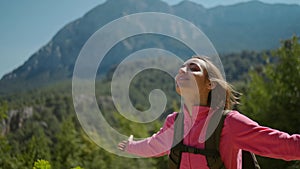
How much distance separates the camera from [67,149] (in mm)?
20406

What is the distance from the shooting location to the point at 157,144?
1.76 meters

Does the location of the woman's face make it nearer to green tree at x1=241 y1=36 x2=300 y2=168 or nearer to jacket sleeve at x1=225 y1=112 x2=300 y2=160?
jacket sleeve at x1=225 y1=112 x2=300 y2=160

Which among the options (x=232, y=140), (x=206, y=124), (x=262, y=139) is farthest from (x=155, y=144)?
(x=262, y=139)

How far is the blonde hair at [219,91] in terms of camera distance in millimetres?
1561

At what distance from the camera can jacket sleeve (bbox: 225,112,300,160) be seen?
4.06 ft

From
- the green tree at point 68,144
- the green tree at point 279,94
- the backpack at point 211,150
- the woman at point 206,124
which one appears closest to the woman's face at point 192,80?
the woman at point 206,124

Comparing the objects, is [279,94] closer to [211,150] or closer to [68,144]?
[211,150]

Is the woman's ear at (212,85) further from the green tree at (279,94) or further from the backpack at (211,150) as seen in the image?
the green tree at (279,94)

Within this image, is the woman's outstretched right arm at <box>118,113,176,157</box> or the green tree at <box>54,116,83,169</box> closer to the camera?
the woman's outstretched right arm at <box>118,113,176,157</box>

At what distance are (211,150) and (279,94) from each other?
7.21 meters

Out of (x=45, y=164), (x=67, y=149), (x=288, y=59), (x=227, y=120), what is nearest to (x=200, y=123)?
(x=227, y=120)

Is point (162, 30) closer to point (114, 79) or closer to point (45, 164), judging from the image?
point (114, 79)

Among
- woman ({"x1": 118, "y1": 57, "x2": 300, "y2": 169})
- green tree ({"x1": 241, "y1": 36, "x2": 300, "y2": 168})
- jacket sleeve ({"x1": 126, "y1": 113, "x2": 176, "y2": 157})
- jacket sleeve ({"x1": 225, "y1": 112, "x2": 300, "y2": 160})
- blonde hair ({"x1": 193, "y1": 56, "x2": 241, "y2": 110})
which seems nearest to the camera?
jacket sleeve ({"x1": 225, "y1": 112, "x2": 300, "y2": 160})

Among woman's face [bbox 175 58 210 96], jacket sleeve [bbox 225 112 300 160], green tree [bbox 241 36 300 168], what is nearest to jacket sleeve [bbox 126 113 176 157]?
woman's face [bbox 175 58 210 96]
